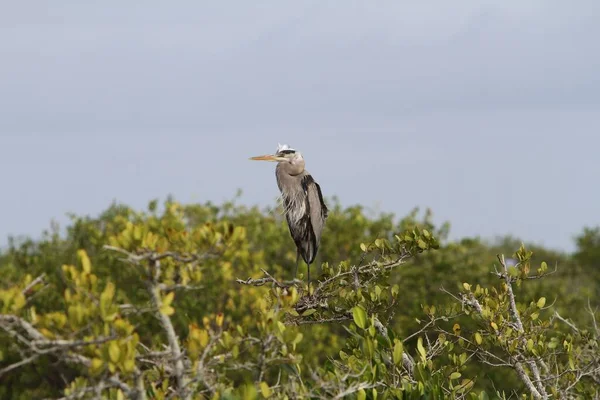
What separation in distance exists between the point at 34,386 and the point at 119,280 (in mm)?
3331

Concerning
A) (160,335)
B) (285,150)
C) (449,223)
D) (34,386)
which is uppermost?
(285,150)

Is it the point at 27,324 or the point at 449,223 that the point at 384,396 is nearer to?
the point at 27,324

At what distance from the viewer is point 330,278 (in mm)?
6461

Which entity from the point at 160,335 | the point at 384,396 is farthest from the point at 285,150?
the point at 160,335

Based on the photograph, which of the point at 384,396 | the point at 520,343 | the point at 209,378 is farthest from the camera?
the point at 520,343

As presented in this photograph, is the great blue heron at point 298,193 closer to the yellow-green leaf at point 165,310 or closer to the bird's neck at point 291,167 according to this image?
the bird's neck at point 291,167

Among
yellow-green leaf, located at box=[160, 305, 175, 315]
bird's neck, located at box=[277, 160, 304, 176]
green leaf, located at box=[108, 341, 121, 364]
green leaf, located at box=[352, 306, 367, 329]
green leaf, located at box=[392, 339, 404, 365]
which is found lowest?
green leaf, located at box=[392, 339, 404, 365]

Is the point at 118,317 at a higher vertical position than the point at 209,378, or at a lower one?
higher

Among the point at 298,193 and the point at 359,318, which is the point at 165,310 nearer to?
the point at 359,318

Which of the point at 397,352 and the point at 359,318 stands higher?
the point at 359,318

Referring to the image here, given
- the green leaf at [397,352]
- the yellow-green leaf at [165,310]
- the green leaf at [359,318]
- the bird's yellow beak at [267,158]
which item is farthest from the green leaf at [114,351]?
the bird's yellow beak at [267,158]

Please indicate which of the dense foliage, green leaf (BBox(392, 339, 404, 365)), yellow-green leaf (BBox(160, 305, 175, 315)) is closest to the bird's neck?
the dense foliage

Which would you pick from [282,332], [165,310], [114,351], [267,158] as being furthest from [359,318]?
[267,158]

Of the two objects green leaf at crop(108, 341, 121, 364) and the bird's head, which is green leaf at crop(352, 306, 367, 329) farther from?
the bird's head
